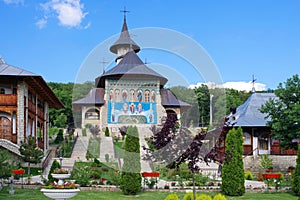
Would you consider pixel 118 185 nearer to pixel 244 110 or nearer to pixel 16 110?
pixel 16 110

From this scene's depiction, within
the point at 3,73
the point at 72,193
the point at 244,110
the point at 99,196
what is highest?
the point at 3,73

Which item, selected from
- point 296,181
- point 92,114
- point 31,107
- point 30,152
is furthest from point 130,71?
point 296,181

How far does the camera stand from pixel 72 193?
8945 millimetres

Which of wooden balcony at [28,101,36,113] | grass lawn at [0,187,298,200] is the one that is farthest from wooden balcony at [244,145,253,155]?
wooden balcony at [28,101,36,113]

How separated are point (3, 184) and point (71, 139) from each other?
1924 centimetres

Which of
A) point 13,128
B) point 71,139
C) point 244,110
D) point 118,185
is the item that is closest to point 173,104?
point 71,139

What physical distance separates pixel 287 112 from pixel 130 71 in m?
16.7

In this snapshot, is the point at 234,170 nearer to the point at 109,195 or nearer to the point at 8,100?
the point at 109,195

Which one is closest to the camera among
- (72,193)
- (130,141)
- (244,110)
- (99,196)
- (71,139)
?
(72,193)

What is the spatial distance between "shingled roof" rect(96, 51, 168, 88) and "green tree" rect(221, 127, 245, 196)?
13.6 m

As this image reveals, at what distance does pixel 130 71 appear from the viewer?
32531mm

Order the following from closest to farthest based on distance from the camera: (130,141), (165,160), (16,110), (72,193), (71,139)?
Result: (72,193) < (165,160) < (130,141) < (16,110) < (71,139)

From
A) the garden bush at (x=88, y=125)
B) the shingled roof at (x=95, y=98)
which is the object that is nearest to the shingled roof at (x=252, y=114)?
the garden bush at (x=88, y=125)

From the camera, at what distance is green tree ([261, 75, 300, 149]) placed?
17.9m
